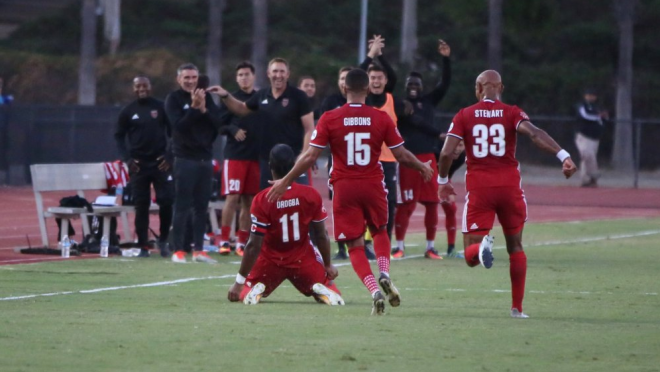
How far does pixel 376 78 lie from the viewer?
578 inches

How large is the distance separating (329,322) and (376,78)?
5339mm

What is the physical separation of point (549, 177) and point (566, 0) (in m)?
13.4

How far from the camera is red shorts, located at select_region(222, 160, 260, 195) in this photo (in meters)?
15.9

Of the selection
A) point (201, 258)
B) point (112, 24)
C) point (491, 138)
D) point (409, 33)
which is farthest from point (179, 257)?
point (112, 24)

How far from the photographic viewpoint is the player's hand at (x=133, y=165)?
53.3 feet

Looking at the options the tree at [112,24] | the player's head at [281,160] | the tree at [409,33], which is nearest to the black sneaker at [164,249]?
the player's head at [281,160]

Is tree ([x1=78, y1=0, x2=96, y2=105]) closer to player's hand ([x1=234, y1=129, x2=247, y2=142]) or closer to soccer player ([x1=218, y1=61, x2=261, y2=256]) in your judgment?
soccer player ([x1=218, y1=61, x2=261, y2=256])

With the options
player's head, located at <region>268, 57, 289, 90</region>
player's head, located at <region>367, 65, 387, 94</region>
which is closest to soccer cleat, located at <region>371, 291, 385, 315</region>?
player's head, located at <region>367, 65, 387, 94</region>

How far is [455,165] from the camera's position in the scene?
56.4ft

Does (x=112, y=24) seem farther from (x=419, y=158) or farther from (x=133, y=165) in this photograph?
(x=419, y=158)

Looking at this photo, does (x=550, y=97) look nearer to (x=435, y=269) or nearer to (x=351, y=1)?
(x=351, y=1)

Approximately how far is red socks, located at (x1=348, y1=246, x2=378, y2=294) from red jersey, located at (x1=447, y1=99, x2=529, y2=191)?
1030mm

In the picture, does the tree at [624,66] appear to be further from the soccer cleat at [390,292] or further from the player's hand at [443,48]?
the soccer cleat at [390,292]

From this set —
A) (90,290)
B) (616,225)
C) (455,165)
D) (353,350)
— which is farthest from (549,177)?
(353,350)
